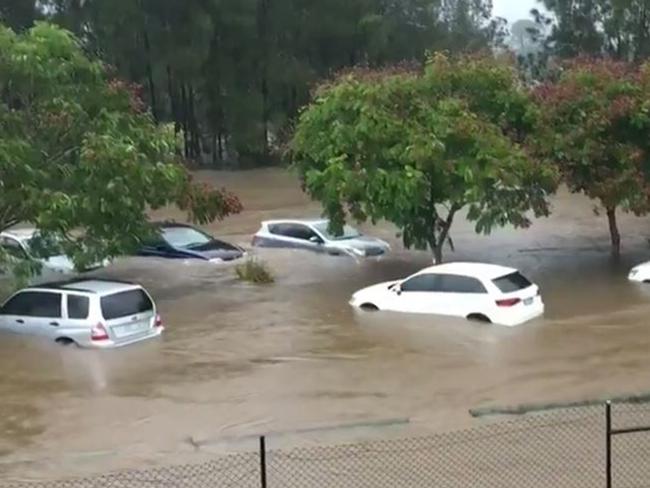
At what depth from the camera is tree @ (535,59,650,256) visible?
95.9 feet

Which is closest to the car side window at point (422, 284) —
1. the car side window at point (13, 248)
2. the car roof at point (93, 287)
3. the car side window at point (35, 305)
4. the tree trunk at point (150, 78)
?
the car roof at point (93, 287)

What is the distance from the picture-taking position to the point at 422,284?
76.5 feet

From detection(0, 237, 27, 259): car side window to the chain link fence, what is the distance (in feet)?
38.7

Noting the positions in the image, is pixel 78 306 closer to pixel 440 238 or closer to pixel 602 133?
pixel 440 238

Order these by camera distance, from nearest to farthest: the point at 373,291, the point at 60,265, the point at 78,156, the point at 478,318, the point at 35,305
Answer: the point at 35,305 < the point at 478,318 < the point at 373,291 < the point at 78,156 < the point at 60,265

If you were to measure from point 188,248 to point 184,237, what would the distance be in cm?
74

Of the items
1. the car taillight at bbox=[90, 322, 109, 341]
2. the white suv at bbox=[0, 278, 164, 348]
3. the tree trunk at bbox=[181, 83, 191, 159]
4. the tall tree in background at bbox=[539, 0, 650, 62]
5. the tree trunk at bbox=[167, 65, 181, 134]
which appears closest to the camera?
the car taillight at bbox=[90, 322, 109, 341]

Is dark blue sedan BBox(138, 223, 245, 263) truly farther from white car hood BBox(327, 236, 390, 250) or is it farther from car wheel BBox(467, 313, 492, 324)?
car wheel BBox(467, 313, 492, 324)

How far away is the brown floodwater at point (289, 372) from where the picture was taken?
1603 cm

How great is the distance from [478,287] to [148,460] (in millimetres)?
9088

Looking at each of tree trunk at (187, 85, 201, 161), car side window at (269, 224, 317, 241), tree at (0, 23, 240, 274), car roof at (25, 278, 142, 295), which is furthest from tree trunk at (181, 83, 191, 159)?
car roof at (25, 278, 142, 295)

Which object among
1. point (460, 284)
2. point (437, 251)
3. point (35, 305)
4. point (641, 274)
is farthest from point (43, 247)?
point (641, 274)

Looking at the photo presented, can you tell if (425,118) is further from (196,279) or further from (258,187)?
(258,187)

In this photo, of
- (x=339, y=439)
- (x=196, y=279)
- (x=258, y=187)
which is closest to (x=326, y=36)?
(x=258, y=187)
